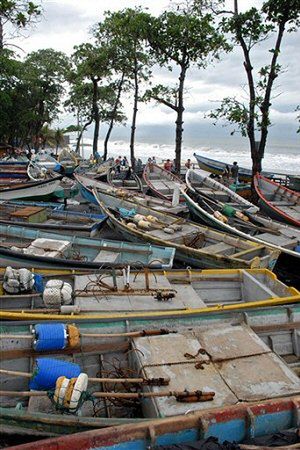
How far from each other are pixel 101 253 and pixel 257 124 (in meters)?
10.3

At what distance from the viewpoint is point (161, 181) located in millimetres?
20984

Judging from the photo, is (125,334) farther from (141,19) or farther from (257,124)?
(141,19)

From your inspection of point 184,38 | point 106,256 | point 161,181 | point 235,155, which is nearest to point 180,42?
point 184,38

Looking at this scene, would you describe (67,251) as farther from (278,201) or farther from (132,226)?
(278,201)

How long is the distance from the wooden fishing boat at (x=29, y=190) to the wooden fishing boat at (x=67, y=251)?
5.97m

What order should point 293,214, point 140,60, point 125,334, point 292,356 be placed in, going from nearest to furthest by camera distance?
1. point 125,334
2. point 292,356
3. point 293,214
4. point 140,60

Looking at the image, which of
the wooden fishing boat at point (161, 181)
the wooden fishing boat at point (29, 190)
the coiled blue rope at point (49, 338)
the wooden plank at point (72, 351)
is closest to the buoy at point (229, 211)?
the wooden fishing boat at point (161, 181)

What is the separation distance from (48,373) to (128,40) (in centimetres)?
2609

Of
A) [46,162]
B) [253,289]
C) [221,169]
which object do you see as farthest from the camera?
[221,169]

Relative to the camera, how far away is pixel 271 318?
6395 mm

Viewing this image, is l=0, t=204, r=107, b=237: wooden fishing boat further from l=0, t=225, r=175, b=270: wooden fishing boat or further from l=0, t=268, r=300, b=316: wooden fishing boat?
l=0, t=268, r=300, b=316: wooden fishing boat

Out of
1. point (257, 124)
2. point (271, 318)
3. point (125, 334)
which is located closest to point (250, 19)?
point (257, 124)

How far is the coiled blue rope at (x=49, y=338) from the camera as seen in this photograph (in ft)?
16.9

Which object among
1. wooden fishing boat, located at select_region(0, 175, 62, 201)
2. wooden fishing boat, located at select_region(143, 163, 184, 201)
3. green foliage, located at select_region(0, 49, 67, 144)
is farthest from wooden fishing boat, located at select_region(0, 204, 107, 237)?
green foliage, located at select_region(0, 49, 67, 144)
